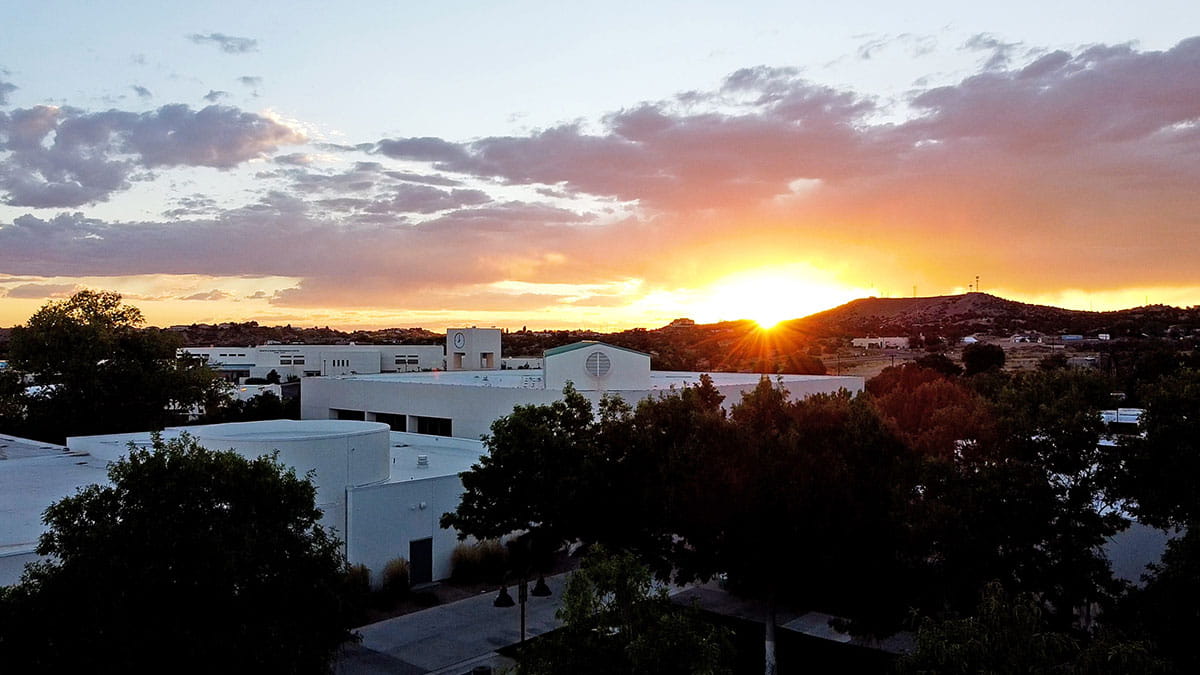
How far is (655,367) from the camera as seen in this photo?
6044 centimetres

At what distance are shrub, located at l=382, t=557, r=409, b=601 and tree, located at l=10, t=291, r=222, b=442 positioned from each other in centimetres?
2377

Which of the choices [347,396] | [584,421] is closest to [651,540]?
[584,421]

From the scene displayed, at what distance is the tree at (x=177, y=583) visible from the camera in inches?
384

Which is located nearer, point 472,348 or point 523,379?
point 523,379

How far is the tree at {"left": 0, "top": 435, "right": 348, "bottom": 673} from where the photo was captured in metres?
9.74

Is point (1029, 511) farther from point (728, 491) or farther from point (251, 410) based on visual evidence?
point (251, 410)

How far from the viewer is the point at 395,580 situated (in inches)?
829

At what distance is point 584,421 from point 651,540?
3.20 metres

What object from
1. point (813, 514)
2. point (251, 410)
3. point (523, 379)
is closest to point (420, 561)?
point (813, 514)

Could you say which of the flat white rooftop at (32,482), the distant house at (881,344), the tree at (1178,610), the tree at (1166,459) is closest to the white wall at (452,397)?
the flat white rooftop at (32,482)

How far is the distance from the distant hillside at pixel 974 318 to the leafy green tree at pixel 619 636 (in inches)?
3060

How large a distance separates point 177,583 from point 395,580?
1133 centimetres

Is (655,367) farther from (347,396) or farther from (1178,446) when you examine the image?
(1178,446)

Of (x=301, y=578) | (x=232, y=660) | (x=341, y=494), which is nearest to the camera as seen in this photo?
(x=232, y=660)
